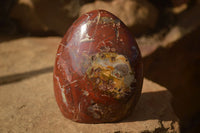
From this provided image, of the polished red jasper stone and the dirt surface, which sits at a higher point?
the polished red jasper stone

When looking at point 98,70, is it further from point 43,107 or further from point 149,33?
point 149,33

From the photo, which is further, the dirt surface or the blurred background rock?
the blurred background rock

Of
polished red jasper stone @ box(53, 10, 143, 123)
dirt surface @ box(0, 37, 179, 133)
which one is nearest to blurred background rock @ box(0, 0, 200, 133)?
dirt surface @ box(0, 37, 179, 133)

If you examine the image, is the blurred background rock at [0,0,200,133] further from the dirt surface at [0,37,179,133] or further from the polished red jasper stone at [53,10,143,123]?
the polished red jasper stone at [53,10,143,123]

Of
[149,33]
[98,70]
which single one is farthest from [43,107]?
[149,33]

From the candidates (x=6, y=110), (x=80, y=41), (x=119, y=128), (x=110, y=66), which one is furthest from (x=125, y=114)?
(x=6, y=110)
